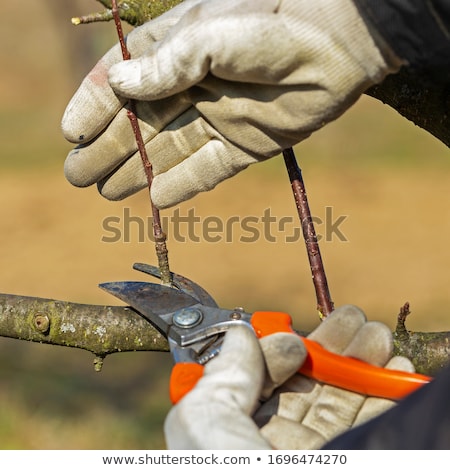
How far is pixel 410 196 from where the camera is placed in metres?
6.24

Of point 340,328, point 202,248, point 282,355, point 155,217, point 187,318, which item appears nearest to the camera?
point 282,355

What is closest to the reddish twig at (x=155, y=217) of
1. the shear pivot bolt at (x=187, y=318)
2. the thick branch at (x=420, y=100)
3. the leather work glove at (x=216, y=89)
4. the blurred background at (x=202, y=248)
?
the leather work glove at (x=216, y=89)

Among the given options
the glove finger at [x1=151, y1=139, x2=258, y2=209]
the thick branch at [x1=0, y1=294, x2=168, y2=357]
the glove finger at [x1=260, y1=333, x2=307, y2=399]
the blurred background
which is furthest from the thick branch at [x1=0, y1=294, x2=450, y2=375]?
the blurred background

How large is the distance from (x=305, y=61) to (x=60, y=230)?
5249 mm

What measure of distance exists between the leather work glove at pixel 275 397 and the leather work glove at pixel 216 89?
438 mm

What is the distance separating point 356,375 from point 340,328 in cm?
9

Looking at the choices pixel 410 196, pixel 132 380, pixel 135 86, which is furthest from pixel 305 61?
pixel 410 196

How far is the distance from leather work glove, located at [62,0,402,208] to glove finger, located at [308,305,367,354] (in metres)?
0.40

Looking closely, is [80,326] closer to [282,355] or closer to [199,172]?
[199,172]

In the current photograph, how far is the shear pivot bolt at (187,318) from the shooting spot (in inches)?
54.9

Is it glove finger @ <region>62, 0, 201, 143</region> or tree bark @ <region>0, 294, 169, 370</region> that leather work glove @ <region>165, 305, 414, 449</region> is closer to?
tree bark @ <region>0, 294, 169, 370</region>

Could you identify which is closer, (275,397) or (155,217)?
(275,397)

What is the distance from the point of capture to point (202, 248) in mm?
5988

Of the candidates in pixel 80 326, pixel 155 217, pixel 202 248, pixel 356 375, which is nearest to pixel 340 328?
pixel 356 375
